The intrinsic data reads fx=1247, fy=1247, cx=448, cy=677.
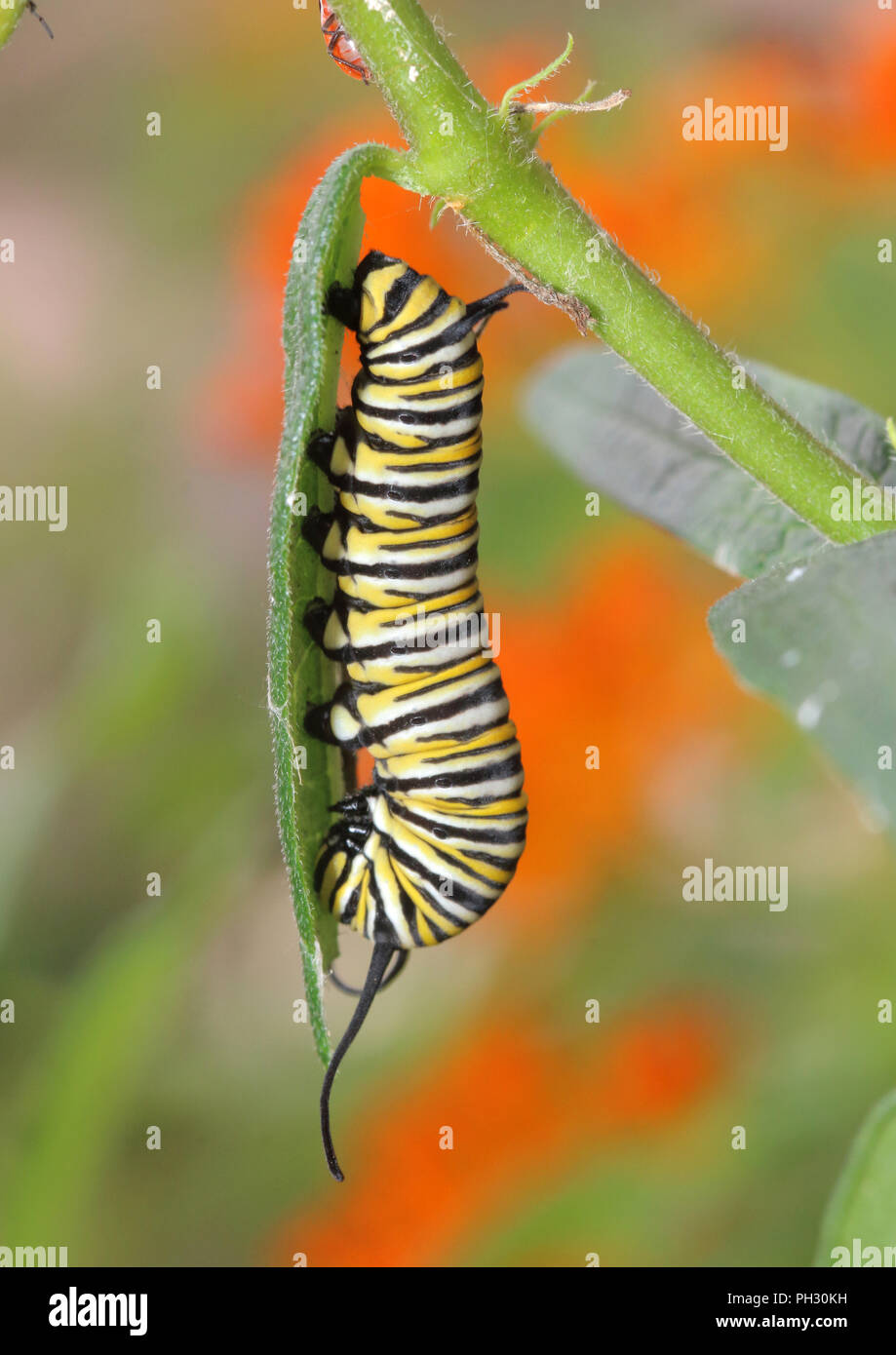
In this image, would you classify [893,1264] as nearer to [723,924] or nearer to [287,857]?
[287,857]

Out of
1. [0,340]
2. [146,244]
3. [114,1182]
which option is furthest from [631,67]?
[114,1182]

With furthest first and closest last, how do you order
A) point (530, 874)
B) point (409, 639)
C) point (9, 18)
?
1. point (530, 874)
2. point (409, 639)
3. point (9, 18)

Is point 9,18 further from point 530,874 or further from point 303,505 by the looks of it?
point 530,874

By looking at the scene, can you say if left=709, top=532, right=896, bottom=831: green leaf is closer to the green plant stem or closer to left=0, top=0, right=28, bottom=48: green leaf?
the green plant stem

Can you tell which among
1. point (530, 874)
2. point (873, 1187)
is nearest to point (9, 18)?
point (873, 1187)

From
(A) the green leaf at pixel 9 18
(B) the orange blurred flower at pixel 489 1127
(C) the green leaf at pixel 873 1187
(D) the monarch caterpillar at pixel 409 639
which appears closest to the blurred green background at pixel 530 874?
(B) the orange blurred flower at pixel 489 1127

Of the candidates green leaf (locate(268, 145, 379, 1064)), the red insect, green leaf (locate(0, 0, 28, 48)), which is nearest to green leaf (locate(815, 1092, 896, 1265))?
green leaf (locate(268, 145, 379, 1064))

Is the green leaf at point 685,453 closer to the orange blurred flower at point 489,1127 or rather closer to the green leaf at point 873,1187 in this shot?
the green leaf at point 873,1187
